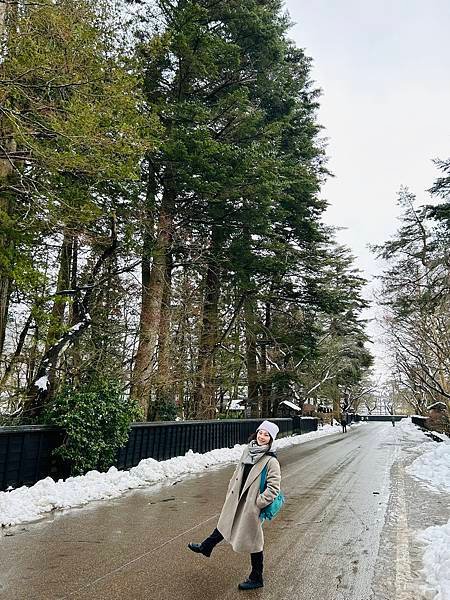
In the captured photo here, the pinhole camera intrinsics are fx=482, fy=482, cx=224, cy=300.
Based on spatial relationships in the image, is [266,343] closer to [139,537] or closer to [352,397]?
[139,537]

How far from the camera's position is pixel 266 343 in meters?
28.1

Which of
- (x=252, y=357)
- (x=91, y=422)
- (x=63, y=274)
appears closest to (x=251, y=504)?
(x=91, y=422)

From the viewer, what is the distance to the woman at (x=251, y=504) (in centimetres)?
439

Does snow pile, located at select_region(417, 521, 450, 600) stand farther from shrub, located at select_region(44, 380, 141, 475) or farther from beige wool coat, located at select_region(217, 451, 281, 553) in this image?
shrub, located at select_region(44, 380, 141, 475)

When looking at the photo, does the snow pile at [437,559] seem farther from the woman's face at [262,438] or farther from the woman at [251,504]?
the woman's face at [262,438]

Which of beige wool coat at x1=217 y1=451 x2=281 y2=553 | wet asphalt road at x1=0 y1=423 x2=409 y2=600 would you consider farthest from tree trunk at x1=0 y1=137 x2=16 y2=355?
beige wool coat at x1=217 y1=451 x2=281 y2=553

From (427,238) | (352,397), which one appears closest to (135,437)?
(427,238)

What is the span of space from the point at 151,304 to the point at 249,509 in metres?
12.1

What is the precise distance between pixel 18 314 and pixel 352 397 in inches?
2962

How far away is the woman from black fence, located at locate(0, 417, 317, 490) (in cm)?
441

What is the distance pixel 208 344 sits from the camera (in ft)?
63.9

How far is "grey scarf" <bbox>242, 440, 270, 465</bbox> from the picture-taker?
15.6 feet

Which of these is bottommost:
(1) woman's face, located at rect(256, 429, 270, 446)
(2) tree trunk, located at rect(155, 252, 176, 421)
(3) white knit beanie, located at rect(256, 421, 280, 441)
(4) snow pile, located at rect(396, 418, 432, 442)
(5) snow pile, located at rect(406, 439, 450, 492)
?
(4) snow pile, located at rect(396, 418, 432, 442)

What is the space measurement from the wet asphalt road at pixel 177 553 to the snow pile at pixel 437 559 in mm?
364
